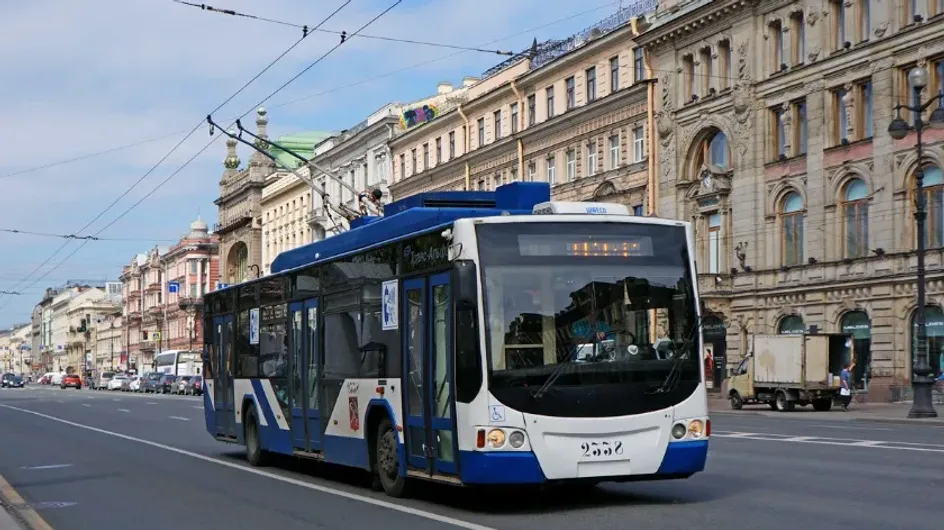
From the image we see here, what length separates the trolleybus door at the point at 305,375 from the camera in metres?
16.5

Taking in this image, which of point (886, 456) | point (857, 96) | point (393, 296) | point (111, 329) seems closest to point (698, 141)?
point (857, 96)

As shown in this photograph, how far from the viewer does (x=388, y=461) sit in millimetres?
14203

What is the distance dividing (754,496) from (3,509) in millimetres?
7390

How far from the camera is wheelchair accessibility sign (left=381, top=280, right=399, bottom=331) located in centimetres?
1394

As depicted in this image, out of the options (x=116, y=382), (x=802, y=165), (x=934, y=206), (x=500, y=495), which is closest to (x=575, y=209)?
(x=500, y=495)

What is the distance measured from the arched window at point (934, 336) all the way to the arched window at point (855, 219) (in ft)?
10.1

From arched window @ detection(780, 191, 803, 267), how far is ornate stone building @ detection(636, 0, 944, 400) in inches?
1.8

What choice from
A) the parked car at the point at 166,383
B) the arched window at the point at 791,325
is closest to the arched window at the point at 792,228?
the arched window at the point at 791,325

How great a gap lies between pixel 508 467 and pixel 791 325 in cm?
3744

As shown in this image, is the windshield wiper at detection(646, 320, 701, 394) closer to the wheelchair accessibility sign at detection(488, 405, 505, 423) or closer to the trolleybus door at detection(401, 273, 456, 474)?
the wheelchair accessibility sign at detection(488, 405, 505, 423)

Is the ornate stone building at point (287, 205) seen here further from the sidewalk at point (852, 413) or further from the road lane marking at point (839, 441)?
the road lane marking at point (839, 441)

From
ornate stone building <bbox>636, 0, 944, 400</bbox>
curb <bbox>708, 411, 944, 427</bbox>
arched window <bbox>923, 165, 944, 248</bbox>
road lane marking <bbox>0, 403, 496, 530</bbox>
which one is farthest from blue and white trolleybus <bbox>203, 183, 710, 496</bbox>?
ornate stone building <bbox>636, 0, 944, 400</bbox>

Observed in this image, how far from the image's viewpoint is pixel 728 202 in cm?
5081

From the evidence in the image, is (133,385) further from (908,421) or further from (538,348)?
(538,348)
